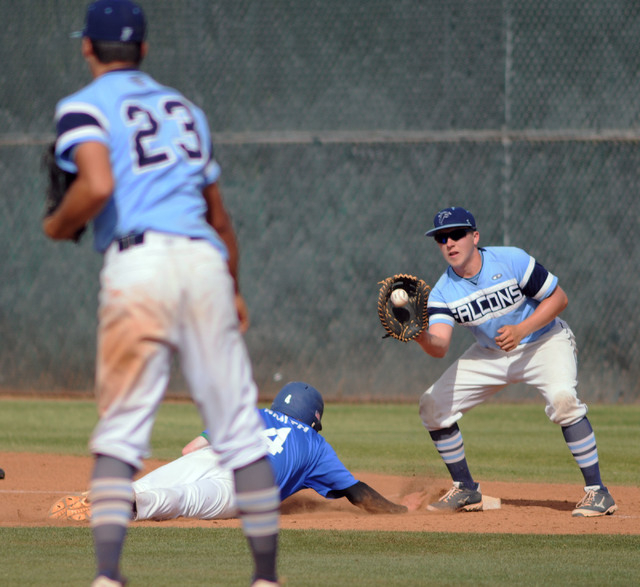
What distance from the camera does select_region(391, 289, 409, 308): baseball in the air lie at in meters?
6.30

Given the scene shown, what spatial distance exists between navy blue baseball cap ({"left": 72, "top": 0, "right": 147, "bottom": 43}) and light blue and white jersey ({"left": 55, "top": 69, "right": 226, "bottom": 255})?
0.12 metres

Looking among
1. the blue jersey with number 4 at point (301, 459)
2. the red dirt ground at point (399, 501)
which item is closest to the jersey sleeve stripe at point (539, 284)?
the red dirt ground at point (399, 501)

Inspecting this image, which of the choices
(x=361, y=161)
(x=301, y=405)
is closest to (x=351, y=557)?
(x=301, y=405)

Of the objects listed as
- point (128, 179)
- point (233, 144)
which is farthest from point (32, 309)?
point (128, 179)

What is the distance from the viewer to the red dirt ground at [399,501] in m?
5.66

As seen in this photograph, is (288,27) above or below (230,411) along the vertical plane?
below

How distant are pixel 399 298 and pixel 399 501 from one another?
4.32 feet

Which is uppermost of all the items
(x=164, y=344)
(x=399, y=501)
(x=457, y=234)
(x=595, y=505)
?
(x=164, y=344)

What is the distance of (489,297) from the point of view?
6.39m

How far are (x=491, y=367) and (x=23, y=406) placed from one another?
25.9 feet

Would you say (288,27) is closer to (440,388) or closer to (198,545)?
(440,388)

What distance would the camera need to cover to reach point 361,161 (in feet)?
43.7

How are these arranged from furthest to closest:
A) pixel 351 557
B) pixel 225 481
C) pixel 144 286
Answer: pixel 225 481 < pixel 351 557 < pixel 144 286

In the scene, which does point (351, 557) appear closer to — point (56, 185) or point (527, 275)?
point (56, 185)
